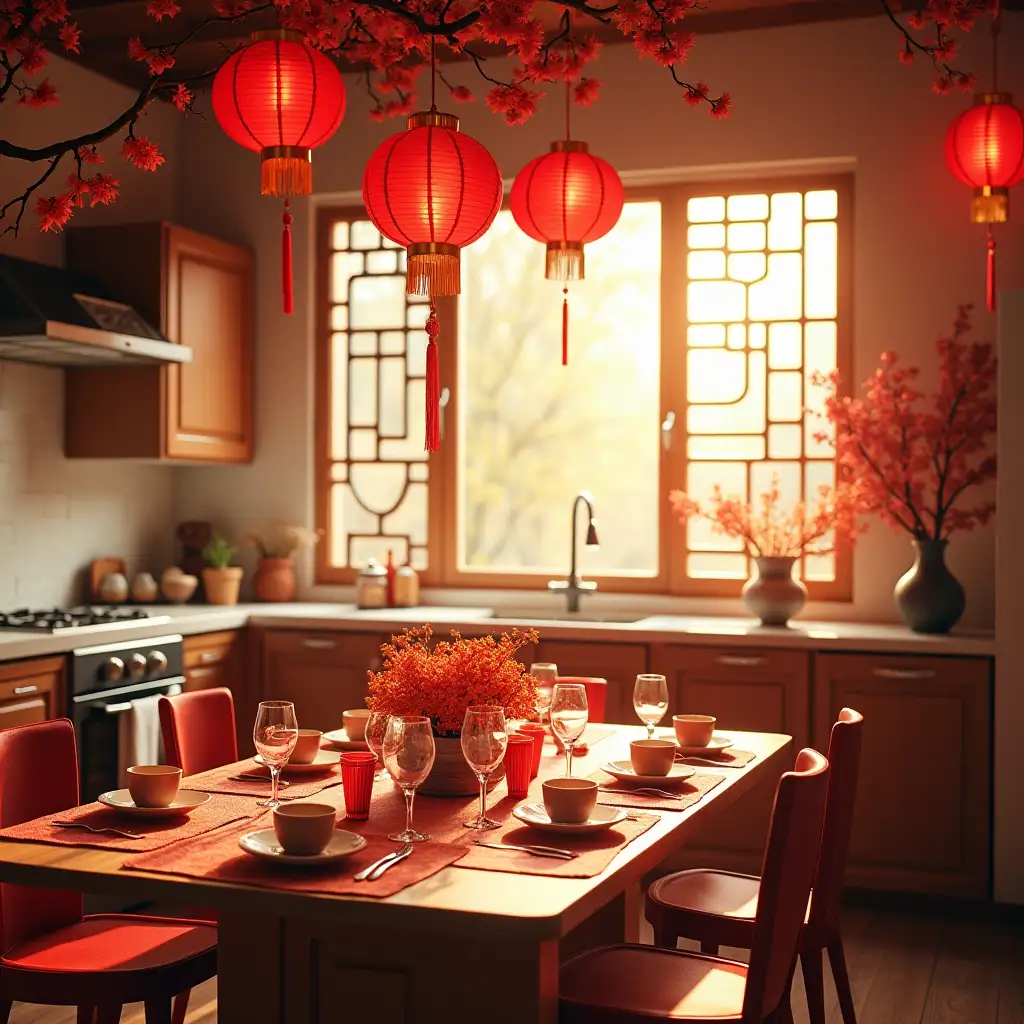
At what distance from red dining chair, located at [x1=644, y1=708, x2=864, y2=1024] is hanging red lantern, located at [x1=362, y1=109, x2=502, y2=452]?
98 centimetres

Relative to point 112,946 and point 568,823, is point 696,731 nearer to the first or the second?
point 568,823

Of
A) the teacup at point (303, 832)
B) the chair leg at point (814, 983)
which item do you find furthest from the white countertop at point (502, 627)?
the teacup at point (303, 832)

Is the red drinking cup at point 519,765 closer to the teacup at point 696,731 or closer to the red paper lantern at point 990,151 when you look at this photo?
the teacup at point 696,731

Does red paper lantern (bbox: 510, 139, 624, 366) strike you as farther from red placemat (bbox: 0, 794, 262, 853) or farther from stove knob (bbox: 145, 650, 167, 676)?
stove knob (bbox: 145, 650, 167, 676)

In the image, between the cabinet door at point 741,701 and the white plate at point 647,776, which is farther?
the cabinet door at point 741,701

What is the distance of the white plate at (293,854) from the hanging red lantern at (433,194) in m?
Answer: 0.83

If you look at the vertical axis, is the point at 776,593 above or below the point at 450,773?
above

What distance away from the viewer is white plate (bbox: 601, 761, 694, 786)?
2.40 meters

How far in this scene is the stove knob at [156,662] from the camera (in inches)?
162

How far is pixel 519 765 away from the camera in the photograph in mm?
2342

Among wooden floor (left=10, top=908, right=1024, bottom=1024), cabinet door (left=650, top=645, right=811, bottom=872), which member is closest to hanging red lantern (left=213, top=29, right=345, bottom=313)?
wooden floor (left=10, top=908, right=1024, bottom=1024)

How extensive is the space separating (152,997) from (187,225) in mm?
3865

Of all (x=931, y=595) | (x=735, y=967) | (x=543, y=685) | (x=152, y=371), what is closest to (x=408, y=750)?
(x=735, y=967)

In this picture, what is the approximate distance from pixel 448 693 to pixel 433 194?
2.98 feet
